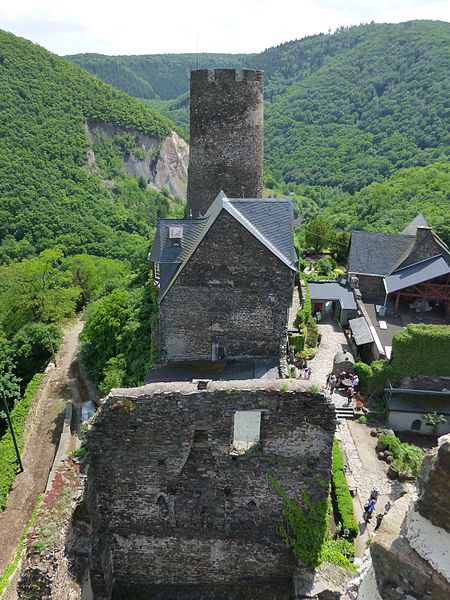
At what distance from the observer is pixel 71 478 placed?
→ 32.1 ft

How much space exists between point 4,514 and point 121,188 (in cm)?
5283

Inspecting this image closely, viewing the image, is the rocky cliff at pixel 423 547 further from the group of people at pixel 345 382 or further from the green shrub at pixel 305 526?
the group of people at pixel 345 382

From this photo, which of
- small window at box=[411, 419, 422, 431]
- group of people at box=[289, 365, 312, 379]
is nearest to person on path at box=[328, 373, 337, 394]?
group of people at box=[289, 365, 312, 379]

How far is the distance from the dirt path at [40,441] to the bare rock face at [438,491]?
17220mm

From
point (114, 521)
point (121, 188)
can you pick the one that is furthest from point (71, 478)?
point (121, 188)

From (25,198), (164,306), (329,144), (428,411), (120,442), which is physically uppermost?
(329,144)

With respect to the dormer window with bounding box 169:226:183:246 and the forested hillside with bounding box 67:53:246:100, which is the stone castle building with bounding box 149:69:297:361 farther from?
the forested hillside with bounding box 67:53:246:100

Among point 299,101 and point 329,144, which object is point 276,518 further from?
point 299,101

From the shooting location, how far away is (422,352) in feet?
73.1

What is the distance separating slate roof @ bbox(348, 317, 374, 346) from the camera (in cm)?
2565

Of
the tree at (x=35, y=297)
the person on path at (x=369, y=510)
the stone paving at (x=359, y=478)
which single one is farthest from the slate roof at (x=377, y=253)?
Answer: the tree at (x=35, y=297)

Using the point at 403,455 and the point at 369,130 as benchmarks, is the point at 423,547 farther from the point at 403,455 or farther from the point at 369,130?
the point at 369,130

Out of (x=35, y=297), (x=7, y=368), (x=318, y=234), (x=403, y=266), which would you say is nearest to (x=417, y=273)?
(x=403, y=266)

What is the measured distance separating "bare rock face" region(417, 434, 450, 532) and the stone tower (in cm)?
1900
